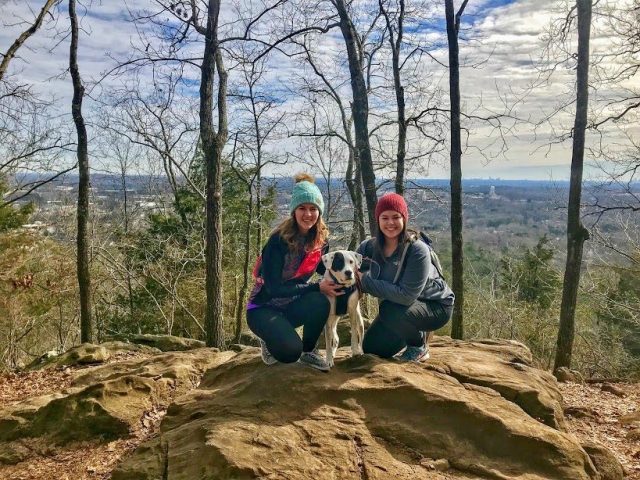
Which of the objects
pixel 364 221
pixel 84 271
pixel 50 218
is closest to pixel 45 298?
pixel 50 218

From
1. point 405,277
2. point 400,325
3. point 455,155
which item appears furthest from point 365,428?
point 455,155

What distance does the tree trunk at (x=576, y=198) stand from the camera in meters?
9.26

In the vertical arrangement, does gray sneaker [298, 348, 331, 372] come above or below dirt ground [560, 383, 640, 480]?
above

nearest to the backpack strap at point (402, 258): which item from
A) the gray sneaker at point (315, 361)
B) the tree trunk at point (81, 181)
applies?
the gray sneaker at point (315, 361)

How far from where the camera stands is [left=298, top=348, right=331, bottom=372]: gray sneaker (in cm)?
471

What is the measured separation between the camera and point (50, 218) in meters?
19.9

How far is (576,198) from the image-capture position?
943cm

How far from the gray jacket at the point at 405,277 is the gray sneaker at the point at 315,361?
0.84 meters

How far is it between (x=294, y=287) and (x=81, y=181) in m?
8.01

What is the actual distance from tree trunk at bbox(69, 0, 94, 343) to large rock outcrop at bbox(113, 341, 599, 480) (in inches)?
280

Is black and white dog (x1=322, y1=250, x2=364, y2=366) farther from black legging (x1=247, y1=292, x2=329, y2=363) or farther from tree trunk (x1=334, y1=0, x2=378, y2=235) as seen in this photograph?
tree trunk (x1=334, y1=0, x2=378, y2=235)

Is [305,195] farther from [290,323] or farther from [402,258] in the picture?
[290,323]

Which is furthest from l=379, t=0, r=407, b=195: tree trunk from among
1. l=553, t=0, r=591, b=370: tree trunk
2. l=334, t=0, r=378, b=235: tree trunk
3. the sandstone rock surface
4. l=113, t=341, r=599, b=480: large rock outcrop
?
l=113, t=341, r=599, b=480: large rock outcrop

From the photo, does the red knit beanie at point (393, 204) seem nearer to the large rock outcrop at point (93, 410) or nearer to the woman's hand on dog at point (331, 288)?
the woman's hand on dog at point (331, 288)
